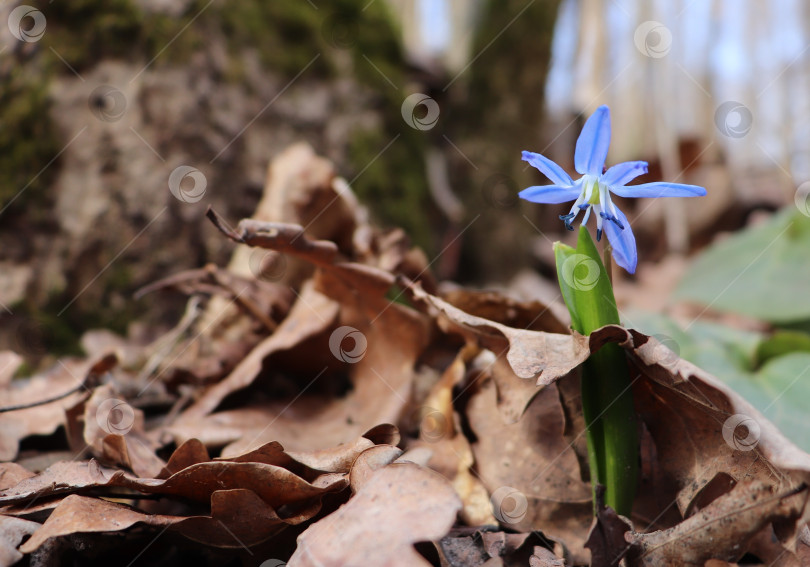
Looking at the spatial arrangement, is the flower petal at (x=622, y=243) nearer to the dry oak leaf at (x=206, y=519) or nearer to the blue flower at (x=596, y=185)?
the blue flower at (x=596, y=185)

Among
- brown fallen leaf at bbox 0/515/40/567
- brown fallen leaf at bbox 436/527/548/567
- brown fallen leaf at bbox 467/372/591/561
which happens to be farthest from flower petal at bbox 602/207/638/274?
brown fallen leaf at bbox 0/515/40/567

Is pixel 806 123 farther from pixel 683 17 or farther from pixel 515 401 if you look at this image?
pixel 515 401

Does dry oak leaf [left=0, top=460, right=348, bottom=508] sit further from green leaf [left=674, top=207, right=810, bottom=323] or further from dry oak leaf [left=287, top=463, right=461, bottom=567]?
green leaf [left=674, top=207, right=810, bottom=323]

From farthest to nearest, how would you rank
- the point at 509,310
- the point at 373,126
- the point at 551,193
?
1. the point at 373,126
2. the point at 509,310
3. the point at 551,193

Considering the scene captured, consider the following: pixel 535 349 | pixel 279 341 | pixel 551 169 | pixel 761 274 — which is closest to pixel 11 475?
pixel 279 341

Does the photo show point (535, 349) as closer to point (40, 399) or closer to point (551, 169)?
point (551, 169)

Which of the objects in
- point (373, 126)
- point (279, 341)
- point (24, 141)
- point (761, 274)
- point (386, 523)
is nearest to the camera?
point (386, 523)

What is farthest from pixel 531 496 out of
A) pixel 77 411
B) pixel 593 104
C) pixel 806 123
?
pixel 806 123
